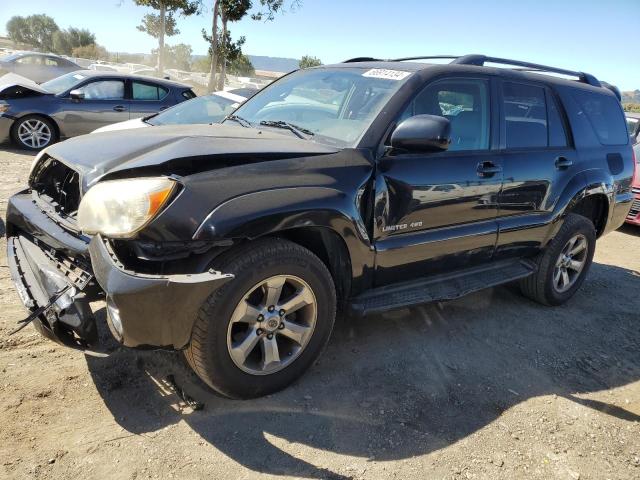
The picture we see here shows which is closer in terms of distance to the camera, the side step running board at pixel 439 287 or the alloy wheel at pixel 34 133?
the side step running board at pixel 439 287

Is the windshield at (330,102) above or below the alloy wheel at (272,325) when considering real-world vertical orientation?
above

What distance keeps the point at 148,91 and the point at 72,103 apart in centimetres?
136

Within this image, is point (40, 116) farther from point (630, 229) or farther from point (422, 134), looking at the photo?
point (630, 229)

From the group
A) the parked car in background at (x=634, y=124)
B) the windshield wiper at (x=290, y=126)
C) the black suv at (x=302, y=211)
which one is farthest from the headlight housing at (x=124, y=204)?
the parked car in background at (x=634, y=124)

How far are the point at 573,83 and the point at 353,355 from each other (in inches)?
120

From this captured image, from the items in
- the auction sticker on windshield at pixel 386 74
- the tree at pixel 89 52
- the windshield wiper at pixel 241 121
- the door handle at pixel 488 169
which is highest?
the tree at pixel 89 52

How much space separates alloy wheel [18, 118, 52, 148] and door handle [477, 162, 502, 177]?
8.31 metres

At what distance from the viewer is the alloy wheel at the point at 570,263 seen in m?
4.27

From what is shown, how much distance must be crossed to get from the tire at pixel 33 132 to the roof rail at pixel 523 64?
797cm

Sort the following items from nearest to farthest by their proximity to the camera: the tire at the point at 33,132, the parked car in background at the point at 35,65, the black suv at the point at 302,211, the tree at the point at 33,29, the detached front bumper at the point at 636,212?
1. the black suv at the point at 302,211
2. the detached front bumper at the point at 636,212
3. the tire at the point at 33,132
4. the parked car in background at the point at 35,65
5. the tree at the point at 33,29

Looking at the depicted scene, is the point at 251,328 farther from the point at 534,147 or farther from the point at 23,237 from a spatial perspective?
the point at 534,147

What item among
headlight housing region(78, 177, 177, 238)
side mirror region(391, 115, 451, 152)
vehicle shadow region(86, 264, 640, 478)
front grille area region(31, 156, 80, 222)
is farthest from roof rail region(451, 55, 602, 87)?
front grille area region(31, 156, 80, 222)

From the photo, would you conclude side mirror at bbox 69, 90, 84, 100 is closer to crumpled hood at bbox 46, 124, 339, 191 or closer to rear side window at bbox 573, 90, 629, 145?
crumpled hood at bbox 46, 124, 339, 191

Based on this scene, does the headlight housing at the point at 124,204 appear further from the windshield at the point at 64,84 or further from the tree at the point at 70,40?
the tree at the point at 70,40
